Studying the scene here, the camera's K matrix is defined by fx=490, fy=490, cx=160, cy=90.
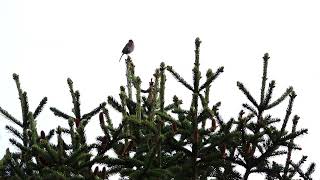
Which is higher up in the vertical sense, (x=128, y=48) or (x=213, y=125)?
(x=128, y=48)

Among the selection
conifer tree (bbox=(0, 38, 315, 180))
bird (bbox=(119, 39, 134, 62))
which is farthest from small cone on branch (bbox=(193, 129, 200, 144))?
bird (bbox=(119, 39, 134, 62))

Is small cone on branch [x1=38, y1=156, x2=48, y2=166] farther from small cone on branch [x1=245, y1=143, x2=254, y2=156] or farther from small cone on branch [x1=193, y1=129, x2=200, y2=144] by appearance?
small cone on branch [x1=245, y1=143, x2=254, y2=156]

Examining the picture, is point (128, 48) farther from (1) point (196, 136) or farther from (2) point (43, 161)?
(2) point (43, 161)

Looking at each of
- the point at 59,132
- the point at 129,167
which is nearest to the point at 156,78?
the point at 129,167

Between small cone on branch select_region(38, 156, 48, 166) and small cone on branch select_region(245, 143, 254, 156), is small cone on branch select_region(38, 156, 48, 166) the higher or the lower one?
the lower one

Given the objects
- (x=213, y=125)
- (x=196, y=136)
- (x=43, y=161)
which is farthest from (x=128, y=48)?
(x=43, y=161)

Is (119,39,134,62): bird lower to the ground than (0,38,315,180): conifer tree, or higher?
higher

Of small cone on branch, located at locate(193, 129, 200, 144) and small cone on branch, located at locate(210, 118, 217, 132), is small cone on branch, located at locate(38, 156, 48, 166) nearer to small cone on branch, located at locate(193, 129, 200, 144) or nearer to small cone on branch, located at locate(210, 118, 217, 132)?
small cone on branch, located at locate(193, 129, 200, 144)

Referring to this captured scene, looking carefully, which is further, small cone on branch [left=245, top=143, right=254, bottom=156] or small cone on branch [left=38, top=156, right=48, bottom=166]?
small cone on branch [left=245, top=143, right=254, bottom=156]

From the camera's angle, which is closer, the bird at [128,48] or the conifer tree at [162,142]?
the conifer tree at [162,142]

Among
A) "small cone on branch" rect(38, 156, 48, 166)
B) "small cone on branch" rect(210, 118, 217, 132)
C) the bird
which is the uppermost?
the bird

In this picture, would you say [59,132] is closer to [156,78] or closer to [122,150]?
[122,150]

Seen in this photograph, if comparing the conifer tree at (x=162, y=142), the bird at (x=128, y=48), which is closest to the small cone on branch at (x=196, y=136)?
the conifer tree at (x=162, y=142)

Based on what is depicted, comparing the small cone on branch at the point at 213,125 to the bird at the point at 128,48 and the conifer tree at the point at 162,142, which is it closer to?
the conifer tree at the point at 162,142
